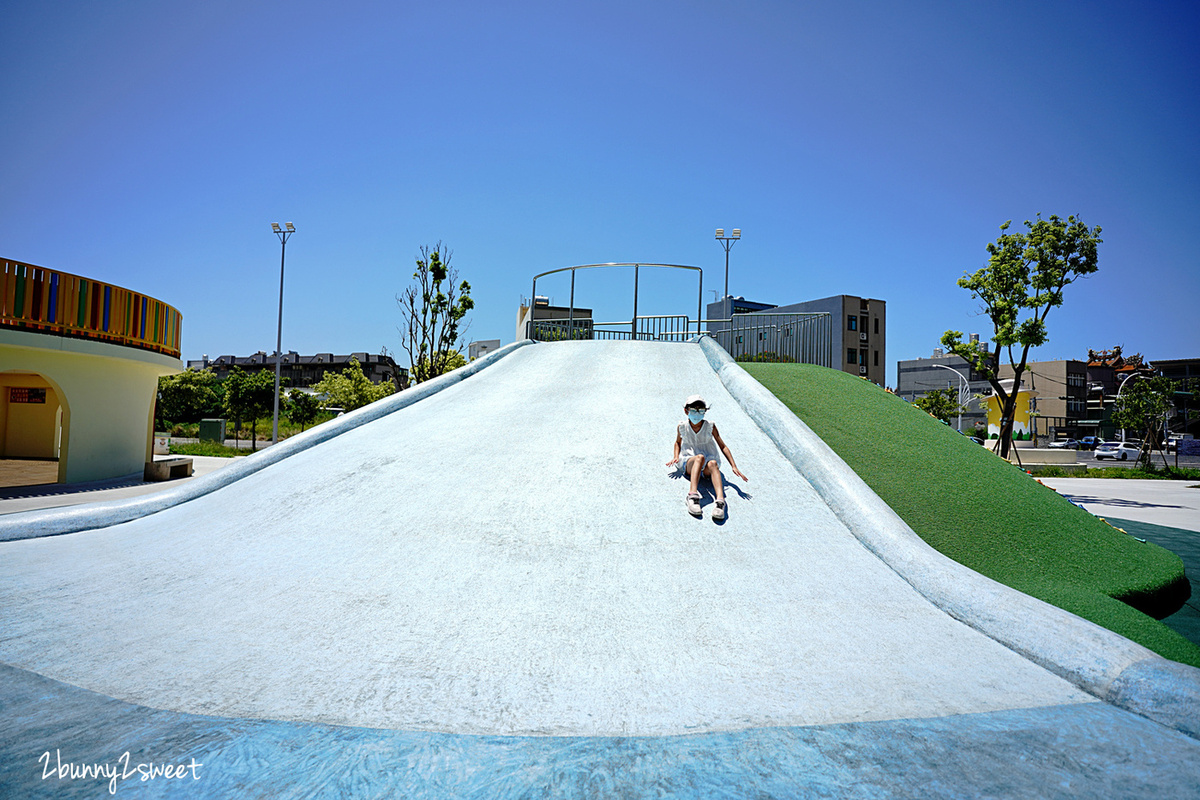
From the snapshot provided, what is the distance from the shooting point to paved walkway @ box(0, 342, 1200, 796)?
9.87ft

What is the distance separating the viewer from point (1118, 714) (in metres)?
3.63

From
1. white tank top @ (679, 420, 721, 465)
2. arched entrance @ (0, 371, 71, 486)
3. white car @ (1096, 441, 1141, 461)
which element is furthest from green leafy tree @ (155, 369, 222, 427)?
white car @ (1096, 441, 1141, 461)

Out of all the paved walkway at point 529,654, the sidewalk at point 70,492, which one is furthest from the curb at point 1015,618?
the sidewalk at point 70,492

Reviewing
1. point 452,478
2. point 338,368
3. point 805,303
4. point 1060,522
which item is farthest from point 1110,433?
point 338,368

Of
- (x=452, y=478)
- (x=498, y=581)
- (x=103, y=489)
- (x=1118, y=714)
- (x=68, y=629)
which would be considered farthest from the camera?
(x=103, y=489)

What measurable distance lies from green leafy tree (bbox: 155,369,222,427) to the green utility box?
22080 mm

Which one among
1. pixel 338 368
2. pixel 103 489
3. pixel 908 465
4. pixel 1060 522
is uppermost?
pixel 338 368

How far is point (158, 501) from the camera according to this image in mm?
7852

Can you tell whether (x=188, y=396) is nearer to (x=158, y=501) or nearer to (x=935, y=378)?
(x=158, y=501)

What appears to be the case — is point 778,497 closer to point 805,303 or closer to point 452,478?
point 452,478

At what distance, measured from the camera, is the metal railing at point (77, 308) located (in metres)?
13.3

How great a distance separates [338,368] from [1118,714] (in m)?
107

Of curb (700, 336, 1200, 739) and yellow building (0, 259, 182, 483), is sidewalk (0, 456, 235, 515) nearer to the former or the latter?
yellow building (0, 259, 182, 483)

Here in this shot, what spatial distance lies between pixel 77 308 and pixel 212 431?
25.0 metres
